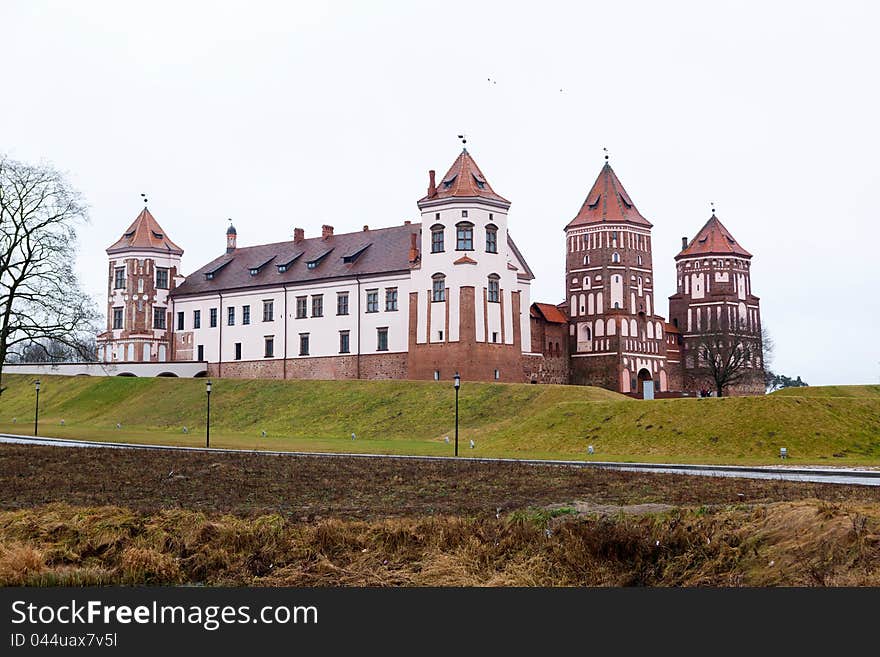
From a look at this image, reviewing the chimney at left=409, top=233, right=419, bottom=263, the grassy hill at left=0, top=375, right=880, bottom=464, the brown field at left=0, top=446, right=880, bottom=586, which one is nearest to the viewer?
the brown field at left=0, top=446, right=880, bottom=586

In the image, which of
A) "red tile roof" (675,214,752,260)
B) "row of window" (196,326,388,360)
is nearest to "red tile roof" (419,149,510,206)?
"row of window" (196,326,388,360)

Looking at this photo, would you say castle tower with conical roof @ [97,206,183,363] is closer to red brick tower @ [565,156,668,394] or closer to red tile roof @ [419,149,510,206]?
red tile roof @ [419,149,510,206]

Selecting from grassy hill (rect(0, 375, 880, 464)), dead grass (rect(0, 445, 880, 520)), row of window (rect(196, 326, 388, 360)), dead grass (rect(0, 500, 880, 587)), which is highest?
row of window (rect(196, 326, 388, 360))

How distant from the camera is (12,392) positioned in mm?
73750

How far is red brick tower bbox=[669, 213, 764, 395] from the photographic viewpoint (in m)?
95.9

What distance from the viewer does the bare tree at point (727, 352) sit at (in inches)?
3462

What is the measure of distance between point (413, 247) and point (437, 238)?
3.74 metres

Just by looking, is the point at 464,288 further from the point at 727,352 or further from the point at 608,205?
the point at 727,352

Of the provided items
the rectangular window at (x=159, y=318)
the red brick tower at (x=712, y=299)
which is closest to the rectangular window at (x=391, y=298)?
the rectangular window at (x=159, y=318)

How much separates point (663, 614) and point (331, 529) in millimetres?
5325

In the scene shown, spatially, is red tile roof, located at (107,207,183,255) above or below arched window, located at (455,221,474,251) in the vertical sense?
above

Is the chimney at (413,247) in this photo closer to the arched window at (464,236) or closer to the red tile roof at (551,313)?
the arched window at (464,236)

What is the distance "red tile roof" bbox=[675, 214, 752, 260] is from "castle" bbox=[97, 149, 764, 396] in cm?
17

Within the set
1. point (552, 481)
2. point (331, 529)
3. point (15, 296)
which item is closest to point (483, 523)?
point (331, 529)
